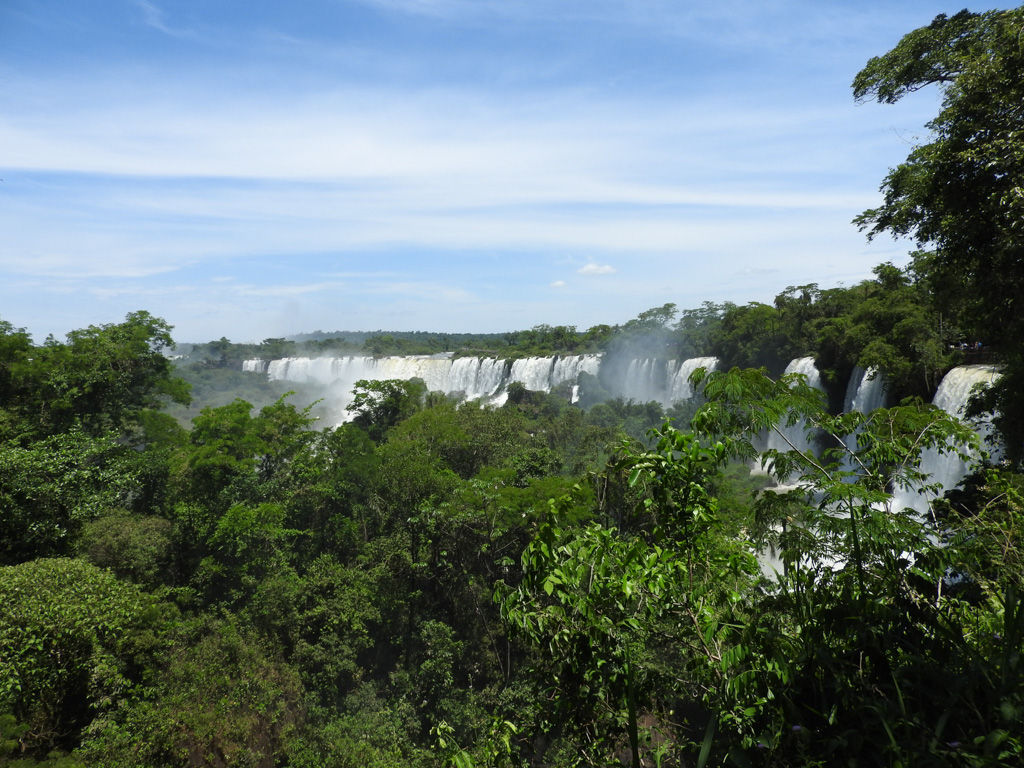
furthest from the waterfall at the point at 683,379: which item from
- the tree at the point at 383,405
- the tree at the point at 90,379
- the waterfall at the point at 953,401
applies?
the tree at the point at 90,379

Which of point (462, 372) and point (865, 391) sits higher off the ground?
point (462, 372)

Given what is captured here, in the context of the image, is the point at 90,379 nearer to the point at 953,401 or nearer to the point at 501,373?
the point at 953,401

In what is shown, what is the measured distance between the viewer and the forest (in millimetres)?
1991

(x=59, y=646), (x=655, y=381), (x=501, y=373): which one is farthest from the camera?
(x=501, y=373)

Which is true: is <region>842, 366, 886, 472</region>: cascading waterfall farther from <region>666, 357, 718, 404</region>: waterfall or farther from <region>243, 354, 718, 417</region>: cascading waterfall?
<region>666, 357, 718, 404</region>: waterfall

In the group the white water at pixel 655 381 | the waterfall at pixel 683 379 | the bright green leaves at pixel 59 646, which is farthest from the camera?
the white water at pixel 655 381

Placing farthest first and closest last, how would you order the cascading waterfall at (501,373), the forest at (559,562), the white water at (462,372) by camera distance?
the white water at (462,372)
the cascading waterfall at (501,373)
the forest at (559,562)

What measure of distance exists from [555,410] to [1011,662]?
108 feet

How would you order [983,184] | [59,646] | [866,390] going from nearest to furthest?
[983,184] < [59,646] < [866,390]

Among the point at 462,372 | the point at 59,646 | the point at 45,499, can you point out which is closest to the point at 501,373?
the point at 462,372

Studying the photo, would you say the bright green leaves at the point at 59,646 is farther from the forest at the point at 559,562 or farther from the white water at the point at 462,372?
the white water at the point at 462,372

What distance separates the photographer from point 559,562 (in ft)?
7.44

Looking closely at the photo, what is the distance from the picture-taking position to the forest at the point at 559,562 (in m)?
1.99

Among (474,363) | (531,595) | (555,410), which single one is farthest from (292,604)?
(474,363)
